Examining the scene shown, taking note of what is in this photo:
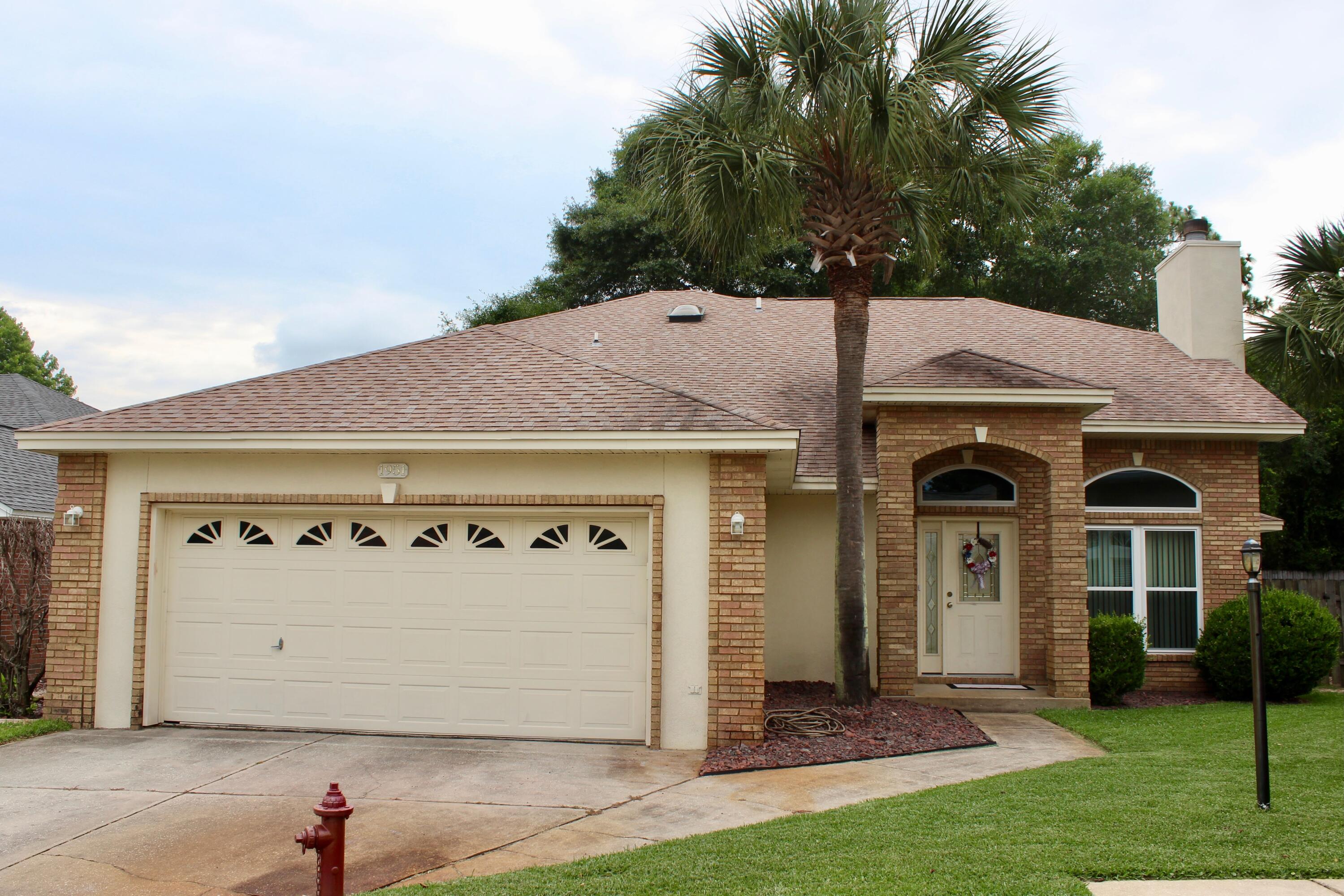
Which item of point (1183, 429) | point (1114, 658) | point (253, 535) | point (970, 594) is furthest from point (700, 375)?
point (253, 535)

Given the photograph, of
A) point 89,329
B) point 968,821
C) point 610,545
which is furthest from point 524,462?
point 89,329

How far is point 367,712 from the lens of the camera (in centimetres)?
899

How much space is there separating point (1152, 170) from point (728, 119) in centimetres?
3162

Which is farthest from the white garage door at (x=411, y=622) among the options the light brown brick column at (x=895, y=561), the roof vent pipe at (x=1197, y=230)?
the roof vent pipe at (x=1197, y=230)

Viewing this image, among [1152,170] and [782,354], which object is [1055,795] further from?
[1152,170]

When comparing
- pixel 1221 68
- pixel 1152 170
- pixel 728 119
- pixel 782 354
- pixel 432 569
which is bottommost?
pixel 432 569

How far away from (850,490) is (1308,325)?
8.46 meters

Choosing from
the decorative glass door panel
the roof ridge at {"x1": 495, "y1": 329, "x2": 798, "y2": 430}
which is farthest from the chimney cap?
the roof ridge at {"x1": 495, "y1": 329, "x2": 798, "y2": 430}

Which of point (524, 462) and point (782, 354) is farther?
point (782, 354)

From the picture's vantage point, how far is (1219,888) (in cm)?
475

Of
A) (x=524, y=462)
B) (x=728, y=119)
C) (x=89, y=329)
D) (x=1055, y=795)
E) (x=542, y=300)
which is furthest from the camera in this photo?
(x=542, y=300)

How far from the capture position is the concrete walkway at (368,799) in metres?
5.33

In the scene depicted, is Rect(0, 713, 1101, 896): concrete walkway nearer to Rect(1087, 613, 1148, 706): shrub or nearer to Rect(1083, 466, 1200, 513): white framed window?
Rect(1087, 613, 1148, 706): shrub

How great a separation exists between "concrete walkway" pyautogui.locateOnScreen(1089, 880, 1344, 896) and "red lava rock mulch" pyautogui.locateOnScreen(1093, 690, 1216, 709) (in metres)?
6.73
